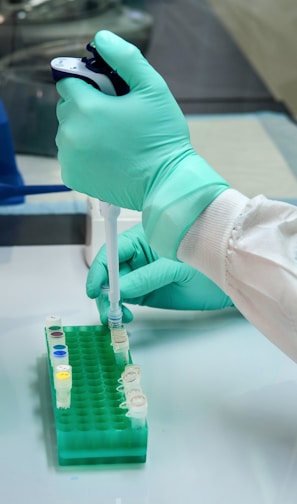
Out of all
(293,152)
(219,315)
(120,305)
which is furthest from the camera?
(293,152)

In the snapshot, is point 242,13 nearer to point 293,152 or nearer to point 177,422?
point 293,152

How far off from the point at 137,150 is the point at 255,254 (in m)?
0.18

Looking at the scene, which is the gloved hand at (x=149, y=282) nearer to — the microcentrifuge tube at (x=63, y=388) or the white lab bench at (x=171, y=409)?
the white lab bench at (x=171, y=409)

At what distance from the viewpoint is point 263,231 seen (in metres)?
0.87

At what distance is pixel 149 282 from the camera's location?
1122mm

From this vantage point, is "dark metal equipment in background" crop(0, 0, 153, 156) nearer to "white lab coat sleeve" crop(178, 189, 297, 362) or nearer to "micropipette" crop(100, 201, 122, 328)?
"micropipette" crop(100, 201, 122, 328)

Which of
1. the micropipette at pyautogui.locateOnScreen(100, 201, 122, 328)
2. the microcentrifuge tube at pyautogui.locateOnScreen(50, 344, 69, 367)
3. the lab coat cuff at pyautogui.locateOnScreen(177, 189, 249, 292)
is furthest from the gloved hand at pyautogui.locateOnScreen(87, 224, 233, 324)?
the lab coat cuff at pyautogui.locateOnScreen(177, 189, 249, 292)

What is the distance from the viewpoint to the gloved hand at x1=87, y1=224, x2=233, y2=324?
112cm

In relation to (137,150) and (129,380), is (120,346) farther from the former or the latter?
(137,150)

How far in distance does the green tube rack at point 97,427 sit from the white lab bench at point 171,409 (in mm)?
16

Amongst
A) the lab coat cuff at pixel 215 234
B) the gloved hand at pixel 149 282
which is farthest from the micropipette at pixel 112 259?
the lab coat cuff at pixel 215 234

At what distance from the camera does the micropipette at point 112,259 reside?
0.99 metres

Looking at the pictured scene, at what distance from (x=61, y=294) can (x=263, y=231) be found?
50cm

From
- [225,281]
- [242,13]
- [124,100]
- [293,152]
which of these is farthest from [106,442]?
[242,13]
